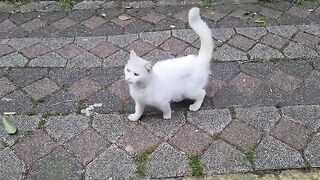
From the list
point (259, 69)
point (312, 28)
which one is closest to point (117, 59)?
point (259, 69)

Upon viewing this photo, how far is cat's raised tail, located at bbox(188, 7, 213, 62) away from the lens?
2632mm

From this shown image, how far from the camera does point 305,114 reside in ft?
9.35

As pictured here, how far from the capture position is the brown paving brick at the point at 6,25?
4.15 metres

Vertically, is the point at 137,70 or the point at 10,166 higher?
the point at 137,70

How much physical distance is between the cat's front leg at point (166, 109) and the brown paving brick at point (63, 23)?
6.16 ft

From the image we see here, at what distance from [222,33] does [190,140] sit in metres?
1.58

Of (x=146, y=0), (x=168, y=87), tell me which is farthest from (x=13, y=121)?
(x=146, y=0)

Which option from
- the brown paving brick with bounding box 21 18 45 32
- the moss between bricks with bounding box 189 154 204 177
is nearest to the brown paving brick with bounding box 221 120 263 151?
the moss between bricks with bounding box 189 154 204 177

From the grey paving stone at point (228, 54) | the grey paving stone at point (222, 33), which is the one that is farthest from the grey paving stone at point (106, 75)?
the grey paving stone at point (222, 33)

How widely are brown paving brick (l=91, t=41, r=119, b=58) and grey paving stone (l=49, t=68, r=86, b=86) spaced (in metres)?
0.30

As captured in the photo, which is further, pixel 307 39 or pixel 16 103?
pixel 307 39

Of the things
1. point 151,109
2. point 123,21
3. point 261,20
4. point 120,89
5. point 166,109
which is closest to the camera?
point 166,109

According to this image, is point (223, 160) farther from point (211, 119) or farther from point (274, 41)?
point (274, 41)

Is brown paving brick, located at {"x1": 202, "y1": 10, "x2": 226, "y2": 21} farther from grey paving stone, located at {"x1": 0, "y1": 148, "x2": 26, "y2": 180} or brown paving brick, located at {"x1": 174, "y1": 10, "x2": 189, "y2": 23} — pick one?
grey paving stone, located at {"x1": 0, "y1": 148, "x2": 26, "y2": 180}
